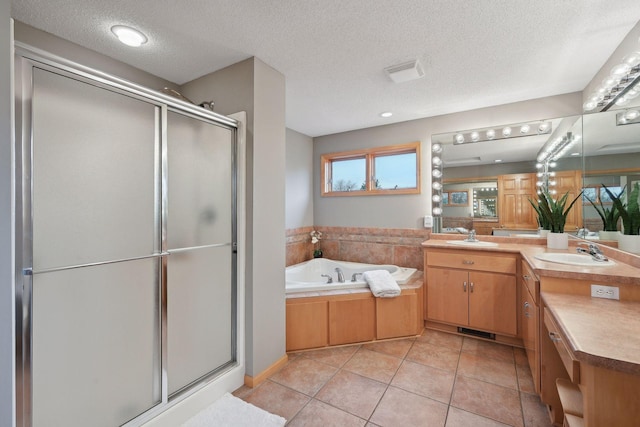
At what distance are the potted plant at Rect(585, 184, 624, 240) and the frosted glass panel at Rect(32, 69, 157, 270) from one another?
2939 millimetres

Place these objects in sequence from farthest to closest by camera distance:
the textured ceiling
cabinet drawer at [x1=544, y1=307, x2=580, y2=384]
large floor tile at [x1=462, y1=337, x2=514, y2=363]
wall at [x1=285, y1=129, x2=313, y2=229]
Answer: wall at [x1=285, y1=129, x2=313, y2=229] → large floor tile at [x1=462, y1=337, x2=514, y2=363] → the textured ceiling → cabinet drawer at [x1=544, y1=307, x2=580, y2=384]

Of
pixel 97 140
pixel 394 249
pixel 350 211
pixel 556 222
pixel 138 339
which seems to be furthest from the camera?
pixel 350 211

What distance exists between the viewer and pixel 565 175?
252cm

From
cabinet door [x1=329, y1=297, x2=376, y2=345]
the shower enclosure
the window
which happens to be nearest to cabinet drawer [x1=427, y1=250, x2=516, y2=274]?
cabinet door [x1=329, y1=297, x2=376, y2=345]

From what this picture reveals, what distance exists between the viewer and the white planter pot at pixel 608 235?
1853mm

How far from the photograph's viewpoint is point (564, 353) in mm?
1162

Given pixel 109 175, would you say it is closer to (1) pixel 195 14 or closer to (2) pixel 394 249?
(1) pixel 195 14

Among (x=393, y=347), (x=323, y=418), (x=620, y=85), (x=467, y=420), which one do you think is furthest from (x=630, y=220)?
(x=323, y=418)

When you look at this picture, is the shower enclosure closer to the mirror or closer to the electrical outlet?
the electrical outlet

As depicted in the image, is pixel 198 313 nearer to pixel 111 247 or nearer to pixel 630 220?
pixel 111 247

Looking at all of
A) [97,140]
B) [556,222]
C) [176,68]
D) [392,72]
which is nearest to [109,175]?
[97,140]

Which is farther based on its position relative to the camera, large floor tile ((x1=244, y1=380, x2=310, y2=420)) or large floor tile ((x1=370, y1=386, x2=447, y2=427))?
large floor tile ((x1=244, y1=380, x2=310, y2=420))

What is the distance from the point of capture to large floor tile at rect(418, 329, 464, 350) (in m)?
2.55

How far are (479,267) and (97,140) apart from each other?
9.82 ft
